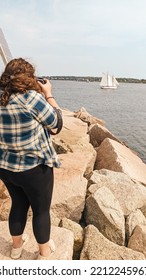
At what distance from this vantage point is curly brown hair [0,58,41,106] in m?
2.33

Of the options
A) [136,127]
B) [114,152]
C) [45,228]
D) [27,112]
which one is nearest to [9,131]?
[27,112]

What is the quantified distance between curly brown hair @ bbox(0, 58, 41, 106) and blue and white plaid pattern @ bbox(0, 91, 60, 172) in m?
0.05

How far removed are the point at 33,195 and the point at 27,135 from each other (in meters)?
0.52

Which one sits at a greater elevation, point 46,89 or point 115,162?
point 46,89

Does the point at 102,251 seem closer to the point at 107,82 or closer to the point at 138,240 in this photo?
the point at 138,240

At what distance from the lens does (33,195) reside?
2.56 metres

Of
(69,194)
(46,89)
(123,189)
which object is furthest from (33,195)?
(123,189)

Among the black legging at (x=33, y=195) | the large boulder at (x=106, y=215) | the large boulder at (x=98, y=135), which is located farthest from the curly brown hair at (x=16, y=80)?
the large boulder at (x=98, y=135)

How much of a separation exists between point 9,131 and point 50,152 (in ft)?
1.28

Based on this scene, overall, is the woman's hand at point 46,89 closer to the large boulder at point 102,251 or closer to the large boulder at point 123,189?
the large boulder at point 102,251

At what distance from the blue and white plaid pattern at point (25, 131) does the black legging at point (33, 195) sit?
0.07m

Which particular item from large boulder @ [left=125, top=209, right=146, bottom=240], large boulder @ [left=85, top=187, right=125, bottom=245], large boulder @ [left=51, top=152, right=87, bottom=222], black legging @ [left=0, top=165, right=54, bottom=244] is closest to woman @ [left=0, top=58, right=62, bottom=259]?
black legging @ [left=0, top=165, right=54, bottom=244]

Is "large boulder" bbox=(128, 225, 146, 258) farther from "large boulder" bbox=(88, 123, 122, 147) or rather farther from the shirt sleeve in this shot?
"large boulder" bbox=(88, 123, 122, 147)
